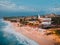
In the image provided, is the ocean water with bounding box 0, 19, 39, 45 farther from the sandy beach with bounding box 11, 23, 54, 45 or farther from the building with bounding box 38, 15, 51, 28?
the building with bounding box 38, 15, 51, 28

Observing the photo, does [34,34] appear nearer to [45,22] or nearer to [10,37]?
[45,22]

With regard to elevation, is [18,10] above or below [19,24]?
above

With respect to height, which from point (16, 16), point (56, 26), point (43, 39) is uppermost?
point (16, 16)

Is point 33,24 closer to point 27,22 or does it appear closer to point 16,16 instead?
point 27,22

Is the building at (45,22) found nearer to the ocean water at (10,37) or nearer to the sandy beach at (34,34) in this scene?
the sandy beach at (34,34)

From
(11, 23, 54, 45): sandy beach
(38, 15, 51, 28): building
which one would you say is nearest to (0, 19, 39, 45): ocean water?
(11, 23, 54, 45): sandy beach

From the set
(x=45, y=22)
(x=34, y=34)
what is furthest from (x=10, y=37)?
(x=45, y=22)

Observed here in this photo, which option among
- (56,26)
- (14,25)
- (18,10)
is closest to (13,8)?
(18,10)
